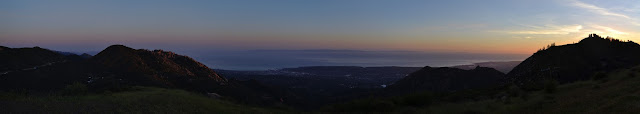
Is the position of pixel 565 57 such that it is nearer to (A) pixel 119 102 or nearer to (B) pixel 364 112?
(B) pixel 364 112

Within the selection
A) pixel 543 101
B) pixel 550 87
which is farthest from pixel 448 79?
pixel 543 101

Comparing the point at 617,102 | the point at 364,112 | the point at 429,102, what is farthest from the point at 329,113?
the point at 617,102

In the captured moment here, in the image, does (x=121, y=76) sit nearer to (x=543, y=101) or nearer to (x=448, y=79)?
(x=543, y=101)

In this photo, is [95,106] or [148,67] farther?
[148,67]

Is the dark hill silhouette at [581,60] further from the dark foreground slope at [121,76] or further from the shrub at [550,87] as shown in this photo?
the dark foreground slope at [121,76]

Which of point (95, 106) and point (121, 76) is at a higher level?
point (121, 76)

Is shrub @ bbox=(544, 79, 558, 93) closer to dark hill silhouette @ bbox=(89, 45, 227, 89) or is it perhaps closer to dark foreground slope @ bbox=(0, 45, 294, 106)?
dark foreground slope @ bbox=(0, 45, 294, 106)

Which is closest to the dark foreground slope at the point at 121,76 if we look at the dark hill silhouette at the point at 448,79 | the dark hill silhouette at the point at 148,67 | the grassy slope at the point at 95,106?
the dark hill silhouette at the point at 148,67
